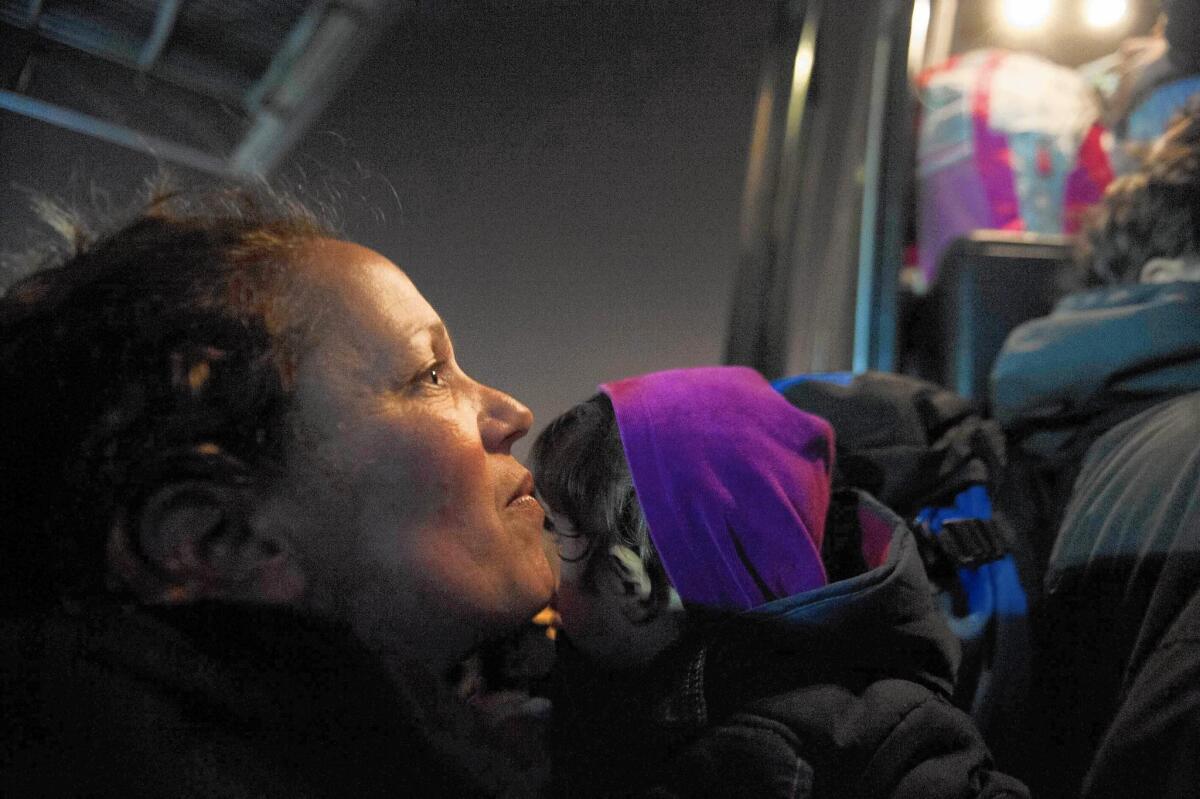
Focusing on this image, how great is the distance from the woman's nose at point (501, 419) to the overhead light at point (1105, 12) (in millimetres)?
2266

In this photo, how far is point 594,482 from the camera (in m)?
0.97

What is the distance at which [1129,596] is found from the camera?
35.2 inches

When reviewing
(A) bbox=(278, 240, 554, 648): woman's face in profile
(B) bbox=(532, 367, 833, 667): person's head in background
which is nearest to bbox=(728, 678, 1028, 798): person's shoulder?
(B) bbox=(532, 367, 833, 667): person's head in background

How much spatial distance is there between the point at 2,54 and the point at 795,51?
1.63 m

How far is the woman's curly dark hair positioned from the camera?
2.19 feet

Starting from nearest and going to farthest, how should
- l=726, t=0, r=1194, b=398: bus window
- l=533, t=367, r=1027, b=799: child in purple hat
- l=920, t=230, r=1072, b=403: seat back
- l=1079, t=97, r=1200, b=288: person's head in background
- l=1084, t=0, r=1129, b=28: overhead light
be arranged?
1. l=533, t=367, r=1027, b=799: child in purple hat
2. l=1079, t=97, r=1200, b=288: person's head in background
3. l=920, t=230, r=1072, b=403: seat back
4. l=726, t=0, r=1194, b=398: bus window
5. l=1084, t=0, r=1129, b=28: overhead light

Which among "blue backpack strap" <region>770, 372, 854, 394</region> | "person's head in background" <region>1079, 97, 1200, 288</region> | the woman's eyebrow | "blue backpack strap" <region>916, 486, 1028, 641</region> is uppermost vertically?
"person's head in background" <region>1079, 97, 1200, 288</region>

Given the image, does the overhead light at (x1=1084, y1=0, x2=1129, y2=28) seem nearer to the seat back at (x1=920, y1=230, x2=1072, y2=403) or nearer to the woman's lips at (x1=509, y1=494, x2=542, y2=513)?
the seat back at (x1=920, y1=230, x2=1072, y2=403)

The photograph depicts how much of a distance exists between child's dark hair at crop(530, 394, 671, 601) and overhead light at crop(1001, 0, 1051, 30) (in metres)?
1.99

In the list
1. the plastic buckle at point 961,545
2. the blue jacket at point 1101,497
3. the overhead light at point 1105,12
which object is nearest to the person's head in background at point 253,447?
the plastic buckle at point 961,545

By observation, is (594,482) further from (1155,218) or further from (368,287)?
(1155,218)

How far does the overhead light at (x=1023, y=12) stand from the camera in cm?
233

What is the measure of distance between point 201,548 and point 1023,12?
2468 millimetres

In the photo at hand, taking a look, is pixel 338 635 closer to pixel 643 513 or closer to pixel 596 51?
pixel 643 513
